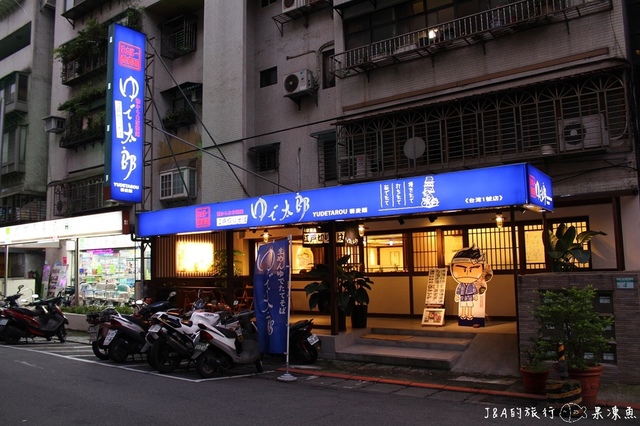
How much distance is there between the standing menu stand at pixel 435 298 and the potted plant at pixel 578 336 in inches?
205

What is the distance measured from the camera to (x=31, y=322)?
1516cm

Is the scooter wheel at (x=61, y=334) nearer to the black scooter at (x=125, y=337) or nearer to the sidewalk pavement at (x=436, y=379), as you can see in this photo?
the black scooter at (x=125, y=337)

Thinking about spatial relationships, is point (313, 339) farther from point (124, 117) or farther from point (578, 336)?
point (124, 117)

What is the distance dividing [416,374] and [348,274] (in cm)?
333

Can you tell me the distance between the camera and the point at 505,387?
9.26 meters

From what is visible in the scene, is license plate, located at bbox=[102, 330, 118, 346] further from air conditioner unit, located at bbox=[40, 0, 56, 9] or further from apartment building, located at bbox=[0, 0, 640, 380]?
air conditioner unit, located at bbox=[40, 0, 56, 9]

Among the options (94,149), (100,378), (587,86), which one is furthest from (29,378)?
(94,149)

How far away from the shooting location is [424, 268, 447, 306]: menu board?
552 inches

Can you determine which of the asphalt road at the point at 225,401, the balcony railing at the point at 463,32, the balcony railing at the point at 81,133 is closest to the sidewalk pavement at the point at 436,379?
the asphalt road at the point at 225,401

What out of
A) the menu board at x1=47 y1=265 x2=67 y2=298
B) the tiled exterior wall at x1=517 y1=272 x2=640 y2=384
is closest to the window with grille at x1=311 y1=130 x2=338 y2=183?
the tiled exterior wall at x1=517 y1=272 x2=640 y2=384

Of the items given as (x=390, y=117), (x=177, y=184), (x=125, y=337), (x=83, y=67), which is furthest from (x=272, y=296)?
(x=83, y=67)

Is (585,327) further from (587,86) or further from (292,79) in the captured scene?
(292,79)

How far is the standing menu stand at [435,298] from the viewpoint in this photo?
13.6m

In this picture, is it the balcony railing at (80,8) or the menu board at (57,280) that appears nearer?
the balcony railing at (80,8)
